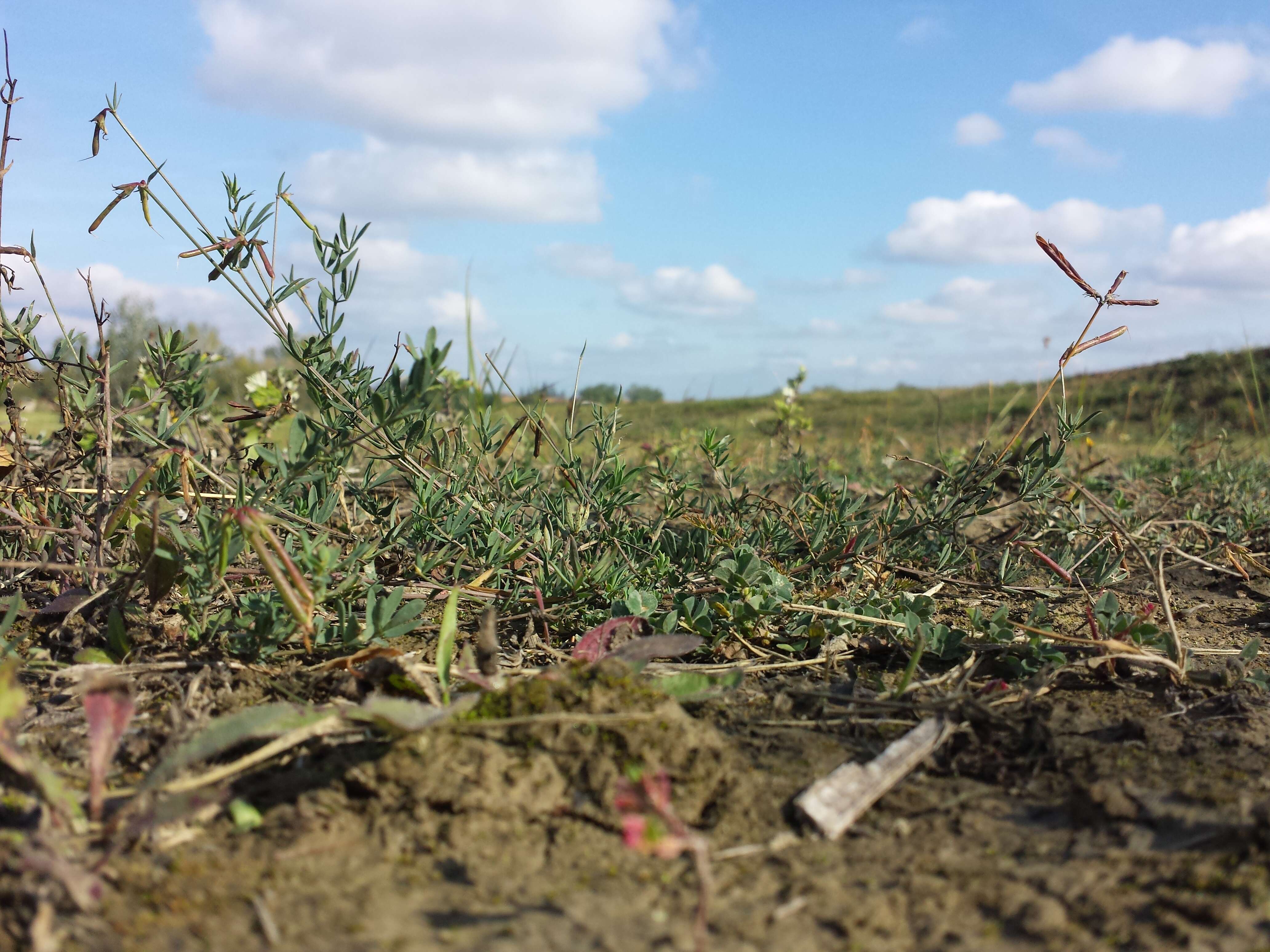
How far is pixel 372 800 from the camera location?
1.60 metres

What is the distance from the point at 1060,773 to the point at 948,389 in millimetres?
14868

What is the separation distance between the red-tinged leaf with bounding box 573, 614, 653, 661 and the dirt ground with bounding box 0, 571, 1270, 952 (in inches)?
11.3

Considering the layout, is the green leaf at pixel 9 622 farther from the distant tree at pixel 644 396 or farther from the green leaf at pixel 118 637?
the distant tree at pixel 644 396

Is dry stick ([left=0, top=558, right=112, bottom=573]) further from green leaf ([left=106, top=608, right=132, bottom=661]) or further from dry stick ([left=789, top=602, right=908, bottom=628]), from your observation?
dry stick ([left=789, top=602, right=908, bottom=628])

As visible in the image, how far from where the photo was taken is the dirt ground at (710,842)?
4.23 ft

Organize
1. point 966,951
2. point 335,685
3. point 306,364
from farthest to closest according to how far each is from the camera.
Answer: point 306,364
point 335,685
point 966,951

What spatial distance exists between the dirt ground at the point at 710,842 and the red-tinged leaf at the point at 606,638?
0.94 feet

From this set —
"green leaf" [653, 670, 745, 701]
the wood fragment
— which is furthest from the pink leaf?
"green leaf" [653, 670, 745, 701]

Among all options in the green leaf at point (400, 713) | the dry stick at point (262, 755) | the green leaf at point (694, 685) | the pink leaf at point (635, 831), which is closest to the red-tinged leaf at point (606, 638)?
the green leaf at point (694, 685)

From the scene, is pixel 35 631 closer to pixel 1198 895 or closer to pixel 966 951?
pixel 966 951

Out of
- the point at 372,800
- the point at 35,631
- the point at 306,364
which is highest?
the point at 306,364

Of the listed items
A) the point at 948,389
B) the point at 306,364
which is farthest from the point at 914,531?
the point at 948,389

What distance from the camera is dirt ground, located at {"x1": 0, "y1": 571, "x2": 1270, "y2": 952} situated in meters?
1.29

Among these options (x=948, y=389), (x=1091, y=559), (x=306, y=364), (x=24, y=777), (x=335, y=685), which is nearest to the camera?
(x=24, y=777)
